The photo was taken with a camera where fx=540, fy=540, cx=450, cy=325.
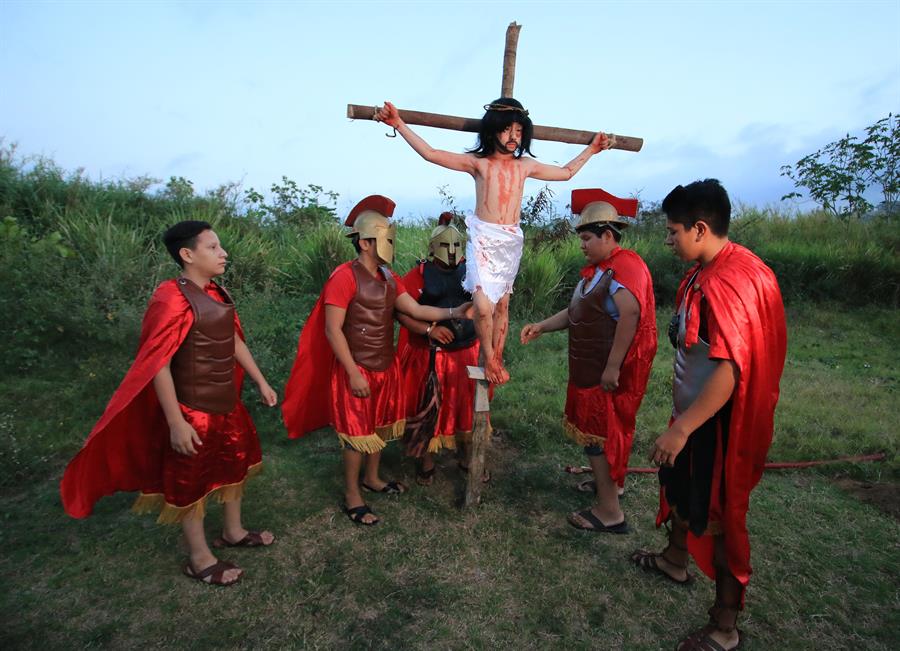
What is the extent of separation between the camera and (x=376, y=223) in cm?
371

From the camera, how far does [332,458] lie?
4957 millimetres

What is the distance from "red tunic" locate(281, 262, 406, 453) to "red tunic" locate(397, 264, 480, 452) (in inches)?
12.9

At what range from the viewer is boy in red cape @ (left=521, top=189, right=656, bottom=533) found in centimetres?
356

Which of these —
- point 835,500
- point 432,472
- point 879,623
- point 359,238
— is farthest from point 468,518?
point 835,500

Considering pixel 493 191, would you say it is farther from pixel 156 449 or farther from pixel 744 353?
pixel 156 449

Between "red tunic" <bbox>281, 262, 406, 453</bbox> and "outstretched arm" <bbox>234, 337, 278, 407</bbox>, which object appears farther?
"red tunic" <bbox>281, 262, 406, 453</bbox>

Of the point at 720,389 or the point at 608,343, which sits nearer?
the point at 720,389

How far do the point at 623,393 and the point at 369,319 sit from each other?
6.00 feet

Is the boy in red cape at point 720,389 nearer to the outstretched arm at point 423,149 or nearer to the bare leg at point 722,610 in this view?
the bare leg at point 722,610

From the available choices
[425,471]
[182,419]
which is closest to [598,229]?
[425,471]

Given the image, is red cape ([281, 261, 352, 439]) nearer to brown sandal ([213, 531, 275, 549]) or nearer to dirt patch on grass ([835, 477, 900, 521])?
brown sandal ([213, 531, 275, 549])

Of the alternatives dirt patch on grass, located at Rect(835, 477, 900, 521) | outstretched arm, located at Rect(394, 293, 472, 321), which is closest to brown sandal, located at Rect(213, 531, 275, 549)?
outstretched arm, located at Rect(394, 293, 472, 321)

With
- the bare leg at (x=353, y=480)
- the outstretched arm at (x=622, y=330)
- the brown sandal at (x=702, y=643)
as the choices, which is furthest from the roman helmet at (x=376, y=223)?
the brown sandal at (x=702, y=643)

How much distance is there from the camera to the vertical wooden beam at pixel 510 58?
3691 mm
